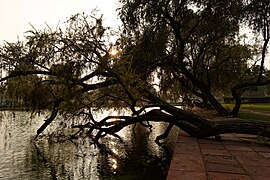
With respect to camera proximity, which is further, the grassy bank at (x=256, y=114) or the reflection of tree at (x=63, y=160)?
the grassy bank at (x=256, y=114)

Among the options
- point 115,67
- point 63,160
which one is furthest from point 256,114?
point 63,160

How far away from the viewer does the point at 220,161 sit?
720cm

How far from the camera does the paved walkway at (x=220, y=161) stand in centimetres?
583

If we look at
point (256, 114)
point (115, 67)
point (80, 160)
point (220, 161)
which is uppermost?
point (115, 67)

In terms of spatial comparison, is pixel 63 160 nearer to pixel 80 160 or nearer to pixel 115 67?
pixel 80 160

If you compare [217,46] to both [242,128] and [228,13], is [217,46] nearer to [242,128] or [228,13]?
[228,13]

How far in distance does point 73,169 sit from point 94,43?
4280 millimetres

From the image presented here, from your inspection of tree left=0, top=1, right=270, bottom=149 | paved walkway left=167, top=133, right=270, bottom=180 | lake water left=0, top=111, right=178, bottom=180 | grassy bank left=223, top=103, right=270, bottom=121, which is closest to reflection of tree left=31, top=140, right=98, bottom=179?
lake water left=0, top=111, right=178, bottom=180

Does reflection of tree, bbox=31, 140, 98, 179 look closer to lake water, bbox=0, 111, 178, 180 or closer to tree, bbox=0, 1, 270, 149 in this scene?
lake water, bbox=0, 111, 178, 180

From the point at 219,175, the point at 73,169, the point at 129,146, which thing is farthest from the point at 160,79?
the point at 219,175

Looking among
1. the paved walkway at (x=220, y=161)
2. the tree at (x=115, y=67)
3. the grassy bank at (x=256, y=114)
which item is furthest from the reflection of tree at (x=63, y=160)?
the grassy bank at (x=256, y=114)

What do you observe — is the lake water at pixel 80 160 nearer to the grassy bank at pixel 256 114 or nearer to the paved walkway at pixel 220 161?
the paved walkway at pixel 220 161

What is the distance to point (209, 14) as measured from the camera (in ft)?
47.5

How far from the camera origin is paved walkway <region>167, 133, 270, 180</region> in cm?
583
